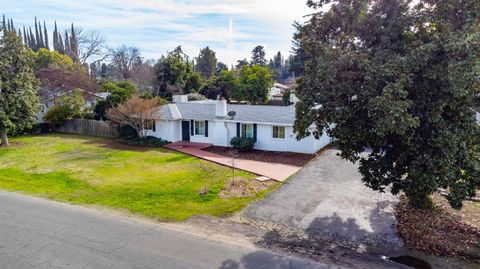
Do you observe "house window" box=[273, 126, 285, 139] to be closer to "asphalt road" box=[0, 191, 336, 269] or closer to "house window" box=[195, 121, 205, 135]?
"house window" box=[195, 121, 205, 135]

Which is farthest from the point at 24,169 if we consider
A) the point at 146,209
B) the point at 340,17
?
the point at 340,17

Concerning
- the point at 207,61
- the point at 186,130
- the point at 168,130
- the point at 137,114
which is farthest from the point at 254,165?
the point at 207,61

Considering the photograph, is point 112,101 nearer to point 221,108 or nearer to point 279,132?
point 221,108

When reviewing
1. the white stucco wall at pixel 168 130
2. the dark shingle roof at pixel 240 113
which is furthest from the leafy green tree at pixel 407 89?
the white stucco wall at pixel 168 130

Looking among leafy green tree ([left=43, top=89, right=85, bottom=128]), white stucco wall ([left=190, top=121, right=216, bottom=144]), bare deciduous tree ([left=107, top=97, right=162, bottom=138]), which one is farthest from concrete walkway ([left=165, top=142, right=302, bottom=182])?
leafy green tree ([left=43, top=89, right=85, bottom=128])

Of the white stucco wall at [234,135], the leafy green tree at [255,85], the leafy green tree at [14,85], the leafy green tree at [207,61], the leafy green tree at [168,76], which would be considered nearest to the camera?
the white stucco wall at [234,135]

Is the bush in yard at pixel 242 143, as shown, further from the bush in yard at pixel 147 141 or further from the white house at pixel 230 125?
the bush in yard at pixel 147 141

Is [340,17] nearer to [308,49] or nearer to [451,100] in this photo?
[308,49]
